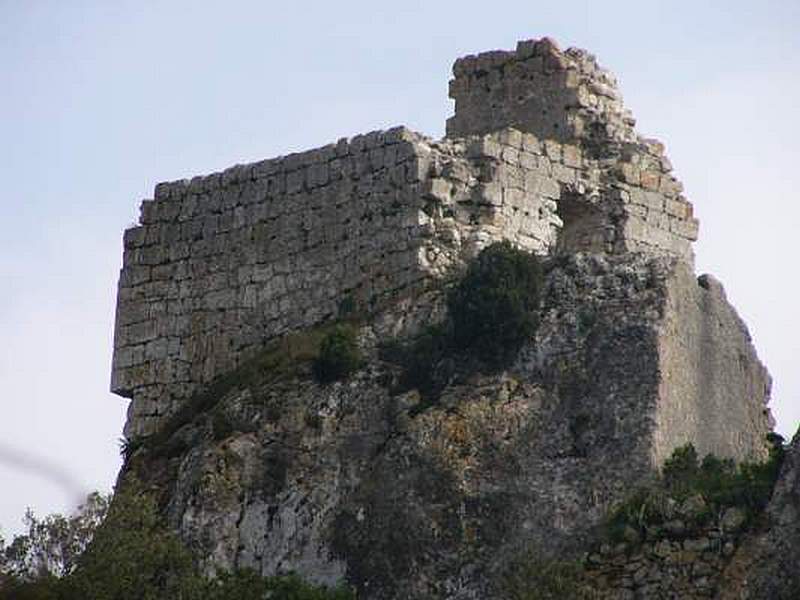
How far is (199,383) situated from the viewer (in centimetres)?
4538

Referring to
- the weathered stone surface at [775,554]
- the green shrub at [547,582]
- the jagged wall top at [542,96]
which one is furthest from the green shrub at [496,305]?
the weathered stone surface at [775,554]

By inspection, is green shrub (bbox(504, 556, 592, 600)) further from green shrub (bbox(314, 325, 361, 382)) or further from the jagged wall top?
the jagged wall top

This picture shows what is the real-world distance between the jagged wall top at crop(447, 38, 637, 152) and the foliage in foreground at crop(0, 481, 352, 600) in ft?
25.8

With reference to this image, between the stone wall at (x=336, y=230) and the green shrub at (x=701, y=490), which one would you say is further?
the stone wall at (x=336, y=230)

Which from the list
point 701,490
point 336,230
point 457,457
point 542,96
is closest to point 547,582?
point 701,490

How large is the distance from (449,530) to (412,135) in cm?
602

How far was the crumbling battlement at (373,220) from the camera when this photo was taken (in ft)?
143

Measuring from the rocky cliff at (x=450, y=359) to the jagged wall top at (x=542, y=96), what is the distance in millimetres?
38

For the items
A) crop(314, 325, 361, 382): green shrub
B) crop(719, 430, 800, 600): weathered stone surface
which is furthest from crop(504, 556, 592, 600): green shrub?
crop(314, 325, 361, 382): green shrub

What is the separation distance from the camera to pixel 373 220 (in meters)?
43.9

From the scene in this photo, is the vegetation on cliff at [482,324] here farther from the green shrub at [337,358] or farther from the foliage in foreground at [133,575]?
the foliage in foreground at [133,575]

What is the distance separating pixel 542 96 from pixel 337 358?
501 cm

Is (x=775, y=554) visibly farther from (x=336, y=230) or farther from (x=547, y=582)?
(x=336, y=230)

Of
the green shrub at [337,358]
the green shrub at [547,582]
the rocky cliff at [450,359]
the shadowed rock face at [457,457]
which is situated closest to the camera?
the green shrub at [547,582]
